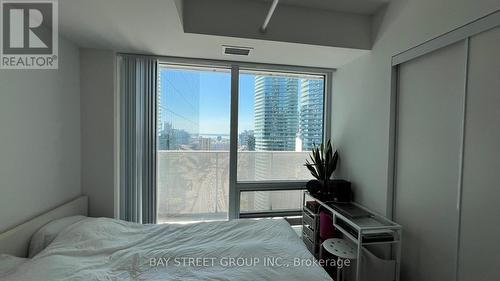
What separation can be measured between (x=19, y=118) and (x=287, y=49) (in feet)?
7.63

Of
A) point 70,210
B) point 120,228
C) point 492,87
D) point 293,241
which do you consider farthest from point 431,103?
point 70,210

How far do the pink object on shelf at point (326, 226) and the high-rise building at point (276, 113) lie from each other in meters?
1.01

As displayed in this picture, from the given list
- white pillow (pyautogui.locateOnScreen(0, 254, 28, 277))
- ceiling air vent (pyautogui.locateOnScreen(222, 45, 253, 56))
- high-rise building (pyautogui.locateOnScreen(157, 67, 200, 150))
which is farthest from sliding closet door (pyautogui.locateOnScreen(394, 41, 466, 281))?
white pillow (pyautogui.locateOnScreen(0, 254, 28, 277))

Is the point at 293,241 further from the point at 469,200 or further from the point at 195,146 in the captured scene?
the point at 195,146

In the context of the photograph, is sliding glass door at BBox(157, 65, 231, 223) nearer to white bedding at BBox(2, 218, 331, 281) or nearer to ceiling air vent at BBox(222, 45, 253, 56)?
ceiling air vent at BBox(222, 45, 253, 56)

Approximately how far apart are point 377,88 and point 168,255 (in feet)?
7.62

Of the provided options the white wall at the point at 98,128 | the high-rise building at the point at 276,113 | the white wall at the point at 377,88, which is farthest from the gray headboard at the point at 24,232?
the white wall at the point at 377,88

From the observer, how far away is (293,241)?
68.1 inches

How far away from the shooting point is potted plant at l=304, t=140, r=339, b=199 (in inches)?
99.9

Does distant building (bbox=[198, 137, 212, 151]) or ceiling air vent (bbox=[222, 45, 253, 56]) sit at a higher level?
ceiling air vent (bbox=[222, 45, 253, 56])

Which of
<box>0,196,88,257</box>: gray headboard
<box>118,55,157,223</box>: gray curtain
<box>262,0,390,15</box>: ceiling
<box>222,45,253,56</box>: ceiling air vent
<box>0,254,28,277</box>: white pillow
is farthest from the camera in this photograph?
<box>118,55,157,223</box>: gray curtain

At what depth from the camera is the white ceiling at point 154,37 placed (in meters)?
1.60

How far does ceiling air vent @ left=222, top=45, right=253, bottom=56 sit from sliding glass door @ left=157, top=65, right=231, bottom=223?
17.1 inches

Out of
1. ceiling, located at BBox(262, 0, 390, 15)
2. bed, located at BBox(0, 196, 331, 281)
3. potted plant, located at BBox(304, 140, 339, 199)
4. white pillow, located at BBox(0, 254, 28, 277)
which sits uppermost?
ceiling, located at BBox(262, 0, 390, 15)
